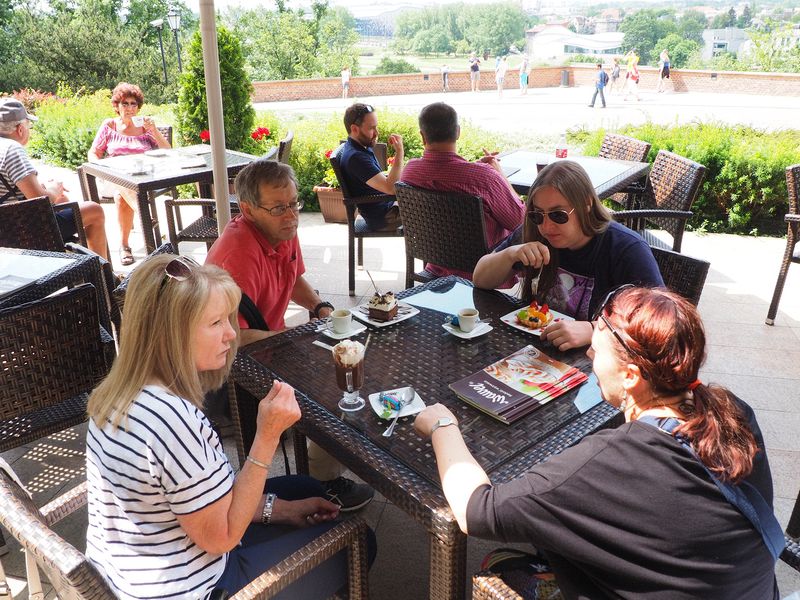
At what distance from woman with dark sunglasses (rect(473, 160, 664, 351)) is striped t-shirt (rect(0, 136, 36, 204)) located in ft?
10.2

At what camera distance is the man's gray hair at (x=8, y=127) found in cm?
389

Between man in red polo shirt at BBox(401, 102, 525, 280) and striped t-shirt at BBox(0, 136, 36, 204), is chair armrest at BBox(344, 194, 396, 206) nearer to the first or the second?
man in red polo shirt at BBox(401, 102, 525, 280)

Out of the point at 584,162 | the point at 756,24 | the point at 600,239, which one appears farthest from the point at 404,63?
the point at 600,239

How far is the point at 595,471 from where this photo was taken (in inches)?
41.4

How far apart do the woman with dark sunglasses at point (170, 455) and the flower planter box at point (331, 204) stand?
14.7 ft

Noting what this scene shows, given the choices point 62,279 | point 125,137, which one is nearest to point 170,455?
point 62,279

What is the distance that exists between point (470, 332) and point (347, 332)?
409mm

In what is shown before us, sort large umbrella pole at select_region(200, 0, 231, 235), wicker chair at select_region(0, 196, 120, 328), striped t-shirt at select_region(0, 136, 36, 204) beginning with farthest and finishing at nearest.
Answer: striped t-shirt at select_region(0, 136, 36, 204) < wicker chair at select_region(0, 196, 120, 328) < large umbrella pole at select_region(200, 0, 231, 235)

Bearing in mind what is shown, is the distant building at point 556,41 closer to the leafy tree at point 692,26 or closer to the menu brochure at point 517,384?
the leafy tree at point 692,26

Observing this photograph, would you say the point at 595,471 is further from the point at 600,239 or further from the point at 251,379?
the point at 600,239

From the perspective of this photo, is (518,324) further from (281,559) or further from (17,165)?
(17,165)

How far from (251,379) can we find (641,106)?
21.8m

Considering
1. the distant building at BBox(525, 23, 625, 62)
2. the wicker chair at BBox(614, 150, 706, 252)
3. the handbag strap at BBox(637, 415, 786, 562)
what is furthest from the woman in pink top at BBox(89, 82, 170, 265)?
the distant building at BBox(525, 23, 625, 62)

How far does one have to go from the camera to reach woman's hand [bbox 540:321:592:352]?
1.90 metres
